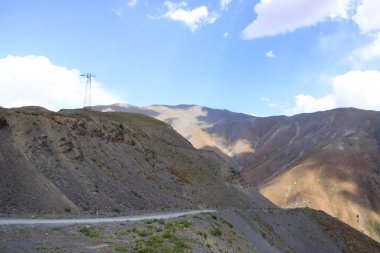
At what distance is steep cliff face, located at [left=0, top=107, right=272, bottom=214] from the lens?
3195 centimetres

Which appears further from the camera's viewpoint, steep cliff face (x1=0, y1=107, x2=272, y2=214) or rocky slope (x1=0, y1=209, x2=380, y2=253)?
steep cliff face (x1=0, y1=107, x2=272, y2=214)

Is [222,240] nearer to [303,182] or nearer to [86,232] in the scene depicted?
[86,232]

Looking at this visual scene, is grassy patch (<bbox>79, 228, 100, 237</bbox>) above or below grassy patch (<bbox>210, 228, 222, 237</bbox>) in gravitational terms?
above

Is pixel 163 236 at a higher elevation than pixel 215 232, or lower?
higher

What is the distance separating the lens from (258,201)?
263ft

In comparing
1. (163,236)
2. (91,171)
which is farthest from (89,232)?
(91,171)

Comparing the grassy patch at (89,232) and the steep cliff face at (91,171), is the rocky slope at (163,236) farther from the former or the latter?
the steep cliff face at (91,171)

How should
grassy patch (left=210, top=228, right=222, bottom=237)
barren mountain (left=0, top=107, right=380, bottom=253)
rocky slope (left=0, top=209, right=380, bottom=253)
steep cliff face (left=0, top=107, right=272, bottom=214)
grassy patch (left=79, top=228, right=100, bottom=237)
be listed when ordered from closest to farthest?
rocky slope (left=0, top=209, right=380, bottom=253) < grassy patch (left=79, top=228, right=100, bottom=237) < barren mountain (left=0, top=107, right=380, bottom=253) < grassy patch (left=210, top=228, right=222, bottom=237) < steep cliff face (left=0, top=107, right=272, bottom=214)

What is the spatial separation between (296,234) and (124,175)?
72.5ft

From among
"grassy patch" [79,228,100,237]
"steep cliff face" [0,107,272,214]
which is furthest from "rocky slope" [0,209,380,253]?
"steep cliff face" [0,107,272,214]

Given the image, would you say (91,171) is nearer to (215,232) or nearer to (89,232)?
(215,232)

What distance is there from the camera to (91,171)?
42438 mm

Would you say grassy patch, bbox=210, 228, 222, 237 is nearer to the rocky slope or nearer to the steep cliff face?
the rocky slope

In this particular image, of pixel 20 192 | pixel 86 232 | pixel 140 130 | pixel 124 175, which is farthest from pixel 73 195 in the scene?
pixel 140 130
